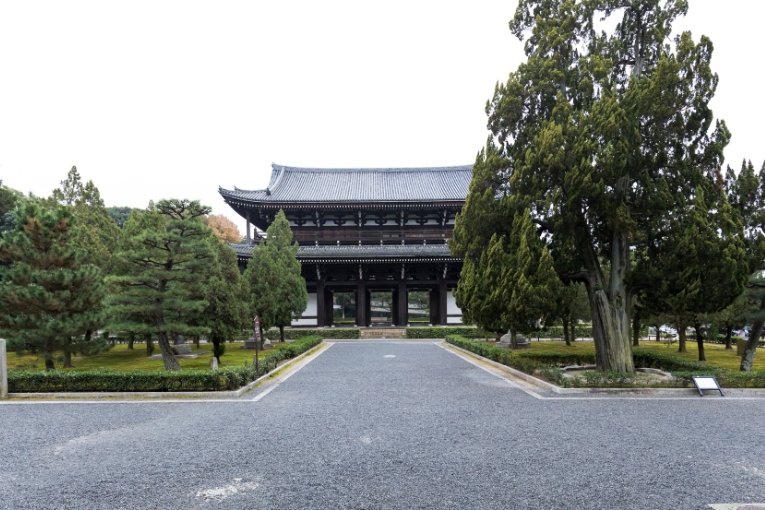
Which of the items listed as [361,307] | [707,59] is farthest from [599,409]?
[361,307]

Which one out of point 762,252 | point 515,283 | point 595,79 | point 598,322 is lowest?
point 598,322

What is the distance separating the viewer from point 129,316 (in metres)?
12.8

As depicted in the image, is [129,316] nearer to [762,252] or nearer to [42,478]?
[42,478]

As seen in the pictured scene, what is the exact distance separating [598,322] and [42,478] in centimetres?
1334

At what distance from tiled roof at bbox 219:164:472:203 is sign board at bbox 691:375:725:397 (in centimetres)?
2096

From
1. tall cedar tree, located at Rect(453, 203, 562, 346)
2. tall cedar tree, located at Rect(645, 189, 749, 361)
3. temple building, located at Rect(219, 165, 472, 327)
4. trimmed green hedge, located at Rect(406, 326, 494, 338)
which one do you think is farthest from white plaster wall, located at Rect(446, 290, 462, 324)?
tall cedar tree, located at Rect(645, 189, 749, 361)

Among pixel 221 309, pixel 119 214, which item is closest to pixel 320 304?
pixel 221 309

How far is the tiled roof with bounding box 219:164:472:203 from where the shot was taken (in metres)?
31.6

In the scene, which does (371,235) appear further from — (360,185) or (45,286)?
(45,286)

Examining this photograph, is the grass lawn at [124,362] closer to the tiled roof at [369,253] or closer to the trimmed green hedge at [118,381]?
the trimmed green hedge at [118,381]

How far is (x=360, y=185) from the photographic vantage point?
3653cm

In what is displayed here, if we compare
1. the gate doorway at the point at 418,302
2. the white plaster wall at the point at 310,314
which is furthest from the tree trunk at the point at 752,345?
the gate doorway at the point at 418,302

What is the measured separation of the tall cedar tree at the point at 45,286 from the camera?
39.7 feet

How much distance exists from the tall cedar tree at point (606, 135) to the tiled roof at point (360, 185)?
17.1 m
